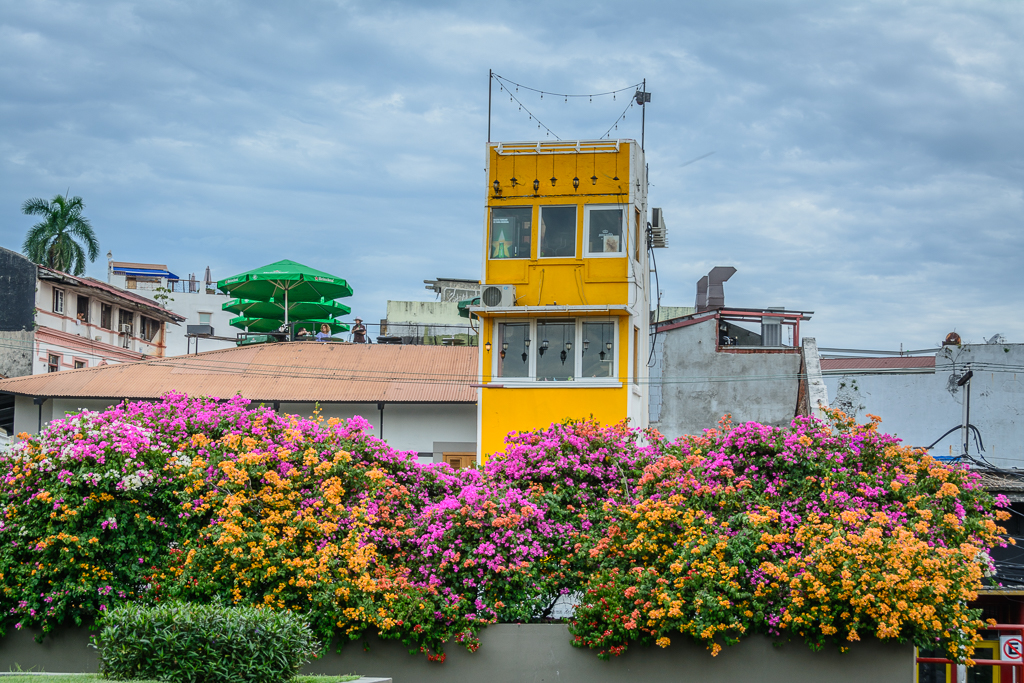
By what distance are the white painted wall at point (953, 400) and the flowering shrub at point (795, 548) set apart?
1622cm

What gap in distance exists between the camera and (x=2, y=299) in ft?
117

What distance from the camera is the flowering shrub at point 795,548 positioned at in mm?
11484

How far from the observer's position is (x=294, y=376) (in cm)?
2805

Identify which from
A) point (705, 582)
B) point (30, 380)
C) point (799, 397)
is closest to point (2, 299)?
point (30, 380)

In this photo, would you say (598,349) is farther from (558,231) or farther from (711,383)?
(711,383)

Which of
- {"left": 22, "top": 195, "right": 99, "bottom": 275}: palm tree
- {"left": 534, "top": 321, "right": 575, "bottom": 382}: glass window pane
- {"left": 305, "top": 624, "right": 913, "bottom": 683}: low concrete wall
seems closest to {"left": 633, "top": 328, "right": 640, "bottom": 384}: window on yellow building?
{"left": 534, "top": 321, "right": 575, "bottom": 382}: glass window pane

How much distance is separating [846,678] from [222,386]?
1974 centimetres

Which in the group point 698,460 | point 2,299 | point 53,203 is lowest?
point 698,460

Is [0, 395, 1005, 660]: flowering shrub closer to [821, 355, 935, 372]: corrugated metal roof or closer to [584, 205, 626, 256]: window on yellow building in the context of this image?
[584, 205, 626, 256]: window on yellow building

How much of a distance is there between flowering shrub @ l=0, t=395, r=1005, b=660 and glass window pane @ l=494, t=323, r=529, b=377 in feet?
24.9

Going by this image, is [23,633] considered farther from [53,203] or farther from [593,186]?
[53,203]

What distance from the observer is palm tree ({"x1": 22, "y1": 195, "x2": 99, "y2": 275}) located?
47.3m

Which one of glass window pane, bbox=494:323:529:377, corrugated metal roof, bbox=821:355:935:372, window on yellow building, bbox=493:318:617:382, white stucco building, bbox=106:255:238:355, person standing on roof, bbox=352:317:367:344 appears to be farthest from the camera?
white stucco building, bbox=106:255:238:355

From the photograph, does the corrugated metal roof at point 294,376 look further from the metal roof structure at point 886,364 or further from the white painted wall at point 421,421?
the metal roof structure at point 886,364
